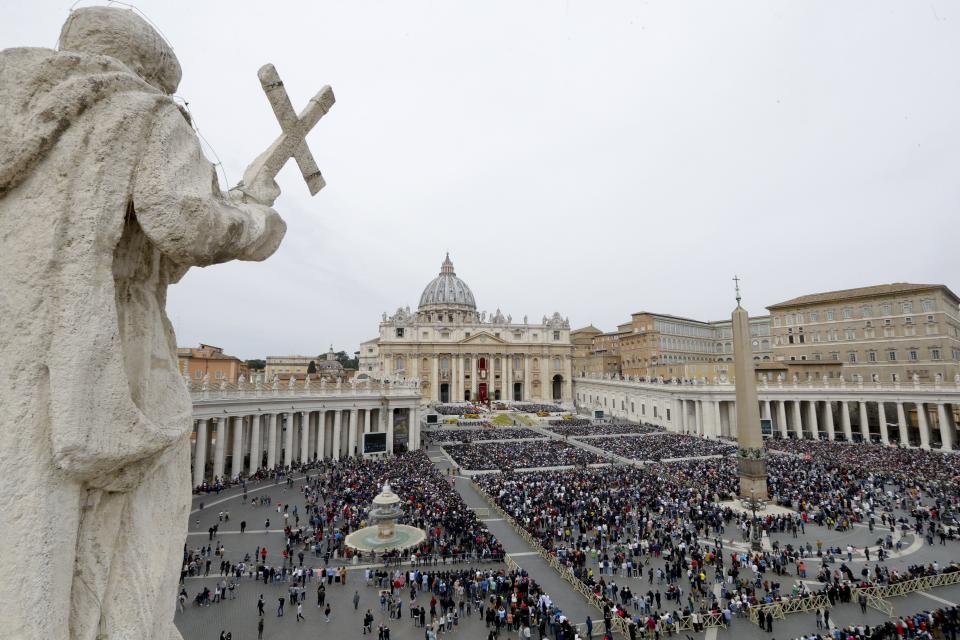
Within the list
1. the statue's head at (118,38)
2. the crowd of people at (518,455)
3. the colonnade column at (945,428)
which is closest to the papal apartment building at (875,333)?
the colonnade column at (945,428)

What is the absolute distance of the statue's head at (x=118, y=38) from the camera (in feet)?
8.82

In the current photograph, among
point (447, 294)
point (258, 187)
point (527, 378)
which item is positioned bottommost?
point (527, 378)

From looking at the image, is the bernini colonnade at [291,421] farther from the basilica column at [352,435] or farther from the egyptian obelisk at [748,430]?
the egyptian obelisk at [748,430]

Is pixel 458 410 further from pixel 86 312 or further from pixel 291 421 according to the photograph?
pixel 86 312

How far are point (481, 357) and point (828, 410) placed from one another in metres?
51.3

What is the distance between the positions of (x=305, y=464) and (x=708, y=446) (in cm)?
3126

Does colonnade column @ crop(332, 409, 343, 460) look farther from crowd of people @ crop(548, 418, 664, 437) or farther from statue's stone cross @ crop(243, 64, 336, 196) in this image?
statue's stone cross @ crop(243, 64, 336, 196)

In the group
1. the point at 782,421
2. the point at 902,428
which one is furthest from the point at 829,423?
the point at 902,428

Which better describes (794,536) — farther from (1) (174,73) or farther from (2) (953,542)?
(1) (174,73)

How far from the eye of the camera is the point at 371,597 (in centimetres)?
1455

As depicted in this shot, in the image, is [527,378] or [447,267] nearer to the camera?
[527,378]

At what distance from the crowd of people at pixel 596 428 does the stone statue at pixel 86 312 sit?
44.9m

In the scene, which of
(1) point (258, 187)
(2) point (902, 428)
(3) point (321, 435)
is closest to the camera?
(1) point (258, 187)

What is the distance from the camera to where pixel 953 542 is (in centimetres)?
1797
